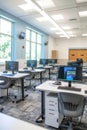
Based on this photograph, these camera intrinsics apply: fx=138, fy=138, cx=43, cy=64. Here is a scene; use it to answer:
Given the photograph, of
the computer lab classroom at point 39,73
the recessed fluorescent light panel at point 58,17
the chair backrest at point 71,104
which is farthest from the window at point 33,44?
the chair backrest at point 71,104

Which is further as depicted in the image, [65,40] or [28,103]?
[65,40]

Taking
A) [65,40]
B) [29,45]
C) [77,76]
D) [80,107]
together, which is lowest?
[80,107]

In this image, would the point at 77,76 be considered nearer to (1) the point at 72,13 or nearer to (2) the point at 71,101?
(2) the point at 71,101

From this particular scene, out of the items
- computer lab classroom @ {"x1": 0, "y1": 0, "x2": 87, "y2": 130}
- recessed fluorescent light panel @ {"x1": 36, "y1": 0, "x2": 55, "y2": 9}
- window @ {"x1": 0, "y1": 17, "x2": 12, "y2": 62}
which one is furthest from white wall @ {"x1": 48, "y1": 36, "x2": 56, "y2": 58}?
recessed fluorescent light panel @ {"x1": 36, "y1": 0, "x2": 55, "y2": 9}

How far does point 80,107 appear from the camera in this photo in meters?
2.17

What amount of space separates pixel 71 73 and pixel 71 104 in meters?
0.77

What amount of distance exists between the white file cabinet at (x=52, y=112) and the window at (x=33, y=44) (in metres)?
6.11

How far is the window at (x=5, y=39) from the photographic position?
642cm

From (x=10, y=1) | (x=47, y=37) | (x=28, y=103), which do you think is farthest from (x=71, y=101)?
(x=47, y=37)

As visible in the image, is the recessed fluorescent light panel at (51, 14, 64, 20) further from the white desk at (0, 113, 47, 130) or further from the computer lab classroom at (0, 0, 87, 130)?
the white desk at (0, 113, 47, 130)

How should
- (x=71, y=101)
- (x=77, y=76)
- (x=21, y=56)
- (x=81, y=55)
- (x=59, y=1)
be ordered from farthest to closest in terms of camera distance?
1. (x=81, y=55)
2. (x=21, y=56)
3. (x=59, y=1)
4. (x=77, y=76)
5. (x=71, y=101)

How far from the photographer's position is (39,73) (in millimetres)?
6457

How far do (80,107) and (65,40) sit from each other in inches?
463

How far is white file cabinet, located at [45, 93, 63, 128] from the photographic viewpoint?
2.57 meters
